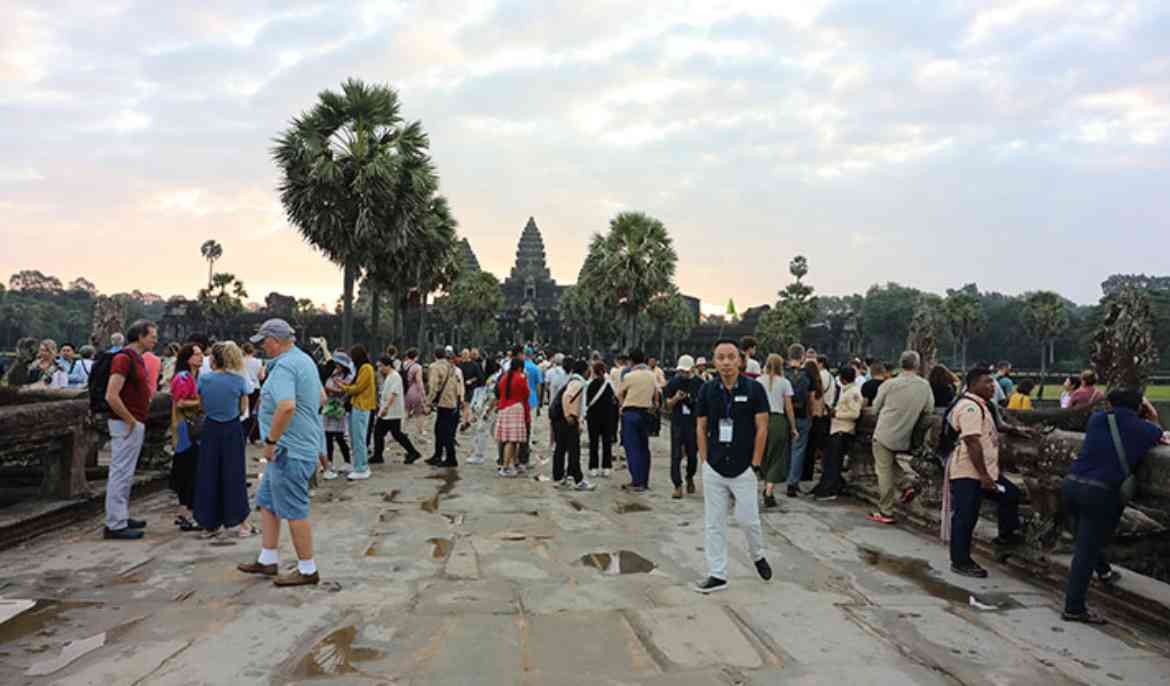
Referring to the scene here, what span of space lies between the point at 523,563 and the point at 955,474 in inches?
130

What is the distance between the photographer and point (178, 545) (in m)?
5.93

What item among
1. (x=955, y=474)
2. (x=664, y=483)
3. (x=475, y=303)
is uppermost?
(x=475, y=303)

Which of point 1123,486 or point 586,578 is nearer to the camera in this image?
point 1123,486

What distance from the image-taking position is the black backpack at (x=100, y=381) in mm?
5887

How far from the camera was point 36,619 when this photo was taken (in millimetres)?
4137

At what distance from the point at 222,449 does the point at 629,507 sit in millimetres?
4105

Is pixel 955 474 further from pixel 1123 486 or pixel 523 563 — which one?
pixel 523 563

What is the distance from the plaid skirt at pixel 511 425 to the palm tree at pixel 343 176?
10.6m

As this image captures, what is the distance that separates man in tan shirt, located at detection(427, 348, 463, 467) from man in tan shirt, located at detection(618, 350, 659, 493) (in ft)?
8.28

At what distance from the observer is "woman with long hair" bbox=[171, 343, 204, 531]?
651 cm

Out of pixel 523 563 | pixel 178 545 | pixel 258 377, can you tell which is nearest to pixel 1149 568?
pixel 523 563

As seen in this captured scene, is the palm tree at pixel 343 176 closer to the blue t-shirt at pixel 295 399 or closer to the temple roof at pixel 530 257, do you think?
the blue t-shirt at pixel 295 399

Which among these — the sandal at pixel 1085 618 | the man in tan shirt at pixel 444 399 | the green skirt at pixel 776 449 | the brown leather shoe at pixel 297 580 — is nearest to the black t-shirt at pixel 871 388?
the green skirt at pixel 776 449

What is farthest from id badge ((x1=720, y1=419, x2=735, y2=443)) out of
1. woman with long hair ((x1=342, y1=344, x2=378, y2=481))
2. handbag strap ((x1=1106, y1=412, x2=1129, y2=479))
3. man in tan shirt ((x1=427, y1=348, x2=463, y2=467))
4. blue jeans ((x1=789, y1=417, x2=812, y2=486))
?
man in tan shirt ((x1=427, y1=348, x2=463, y2=467))
